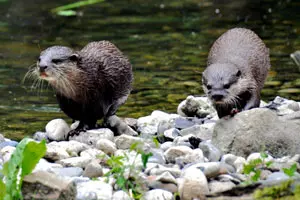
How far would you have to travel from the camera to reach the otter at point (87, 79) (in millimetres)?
6586

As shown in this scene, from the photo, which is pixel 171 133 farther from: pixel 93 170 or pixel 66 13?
pixel 66 13

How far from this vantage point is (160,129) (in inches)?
268

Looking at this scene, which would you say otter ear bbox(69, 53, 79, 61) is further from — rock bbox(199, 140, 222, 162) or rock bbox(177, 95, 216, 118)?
rock bbox(199, 140, 222, 162)

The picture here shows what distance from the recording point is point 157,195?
15.1ft

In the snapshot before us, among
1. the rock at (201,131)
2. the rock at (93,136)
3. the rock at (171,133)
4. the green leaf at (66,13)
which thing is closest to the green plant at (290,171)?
the rock at (201,131)

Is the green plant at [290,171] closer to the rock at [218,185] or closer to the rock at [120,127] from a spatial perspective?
the rock at [218,185]

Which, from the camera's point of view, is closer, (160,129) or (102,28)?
(160,129)

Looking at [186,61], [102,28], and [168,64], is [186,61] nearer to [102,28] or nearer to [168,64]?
[168,64]

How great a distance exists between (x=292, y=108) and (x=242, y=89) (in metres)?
0.87

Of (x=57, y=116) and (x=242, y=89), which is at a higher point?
(x=242, y=89)

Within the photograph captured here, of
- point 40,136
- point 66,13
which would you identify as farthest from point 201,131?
point 66,13

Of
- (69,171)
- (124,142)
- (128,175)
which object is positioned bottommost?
(124,142)

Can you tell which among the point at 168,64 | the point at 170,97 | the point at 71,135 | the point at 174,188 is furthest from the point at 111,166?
the point at 168,64

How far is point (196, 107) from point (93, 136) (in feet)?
4.42
